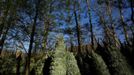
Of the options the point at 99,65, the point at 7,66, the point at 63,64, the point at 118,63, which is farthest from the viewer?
the point at 7,66

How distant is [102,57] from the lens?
8336 mm

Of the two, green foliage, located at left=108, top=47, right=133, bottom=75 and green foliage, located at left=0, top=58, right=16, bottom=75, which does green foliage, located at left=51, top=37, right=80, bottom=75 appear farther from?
green foliage, located at left=0, top=58, right=16, bottom=75

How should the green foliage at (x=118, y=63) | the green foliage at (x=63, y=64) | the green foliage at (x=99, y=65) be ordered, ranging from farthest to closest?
the green foliage at (x=63, y=64) → the green foliage at (x=99, y=65) → the green foliage at (x=118, y=63)

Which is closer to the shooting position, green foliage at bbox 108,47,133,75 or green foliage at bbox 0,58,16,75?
green foliage at bbox 108,47,133,75

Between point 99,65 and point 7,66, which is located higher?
point 7,66

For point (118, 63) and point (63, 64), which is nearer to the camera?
point (118, 63)

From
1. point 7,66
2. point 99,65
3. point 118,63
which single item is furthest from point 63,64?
point 7,66

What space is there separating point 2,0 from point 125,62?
695 inches

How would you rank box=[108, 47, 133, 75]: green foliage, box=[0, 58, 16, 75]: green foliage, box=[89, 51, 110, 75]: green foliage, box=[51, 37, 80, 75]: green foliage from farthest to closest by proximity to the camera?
box=[0, 58, 16, 75]: green foliage
box=[51, 37, 80, 75]: green foliage
box=[89, 51, 110, 75]: green foliage
box=[108, 47, 133, 75]: green foliage

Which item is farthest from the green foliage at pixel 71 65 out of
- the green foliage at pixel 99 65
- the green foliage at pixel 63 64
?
the green foliage at pixel 99 65

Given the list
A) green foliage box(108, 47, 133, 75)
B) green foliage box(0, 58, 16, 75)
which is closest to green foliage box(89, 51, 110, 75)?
green foliage box(108, 47, 133, 75)

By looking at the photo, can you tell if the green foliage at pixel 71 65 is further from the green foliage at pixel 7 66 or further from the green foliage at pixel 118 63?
the green foliage at pixel 7 66

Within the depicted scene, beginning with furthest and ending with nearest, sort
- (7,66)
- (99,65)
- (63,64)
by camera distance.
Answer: (7,66), (63,64), (99,65)

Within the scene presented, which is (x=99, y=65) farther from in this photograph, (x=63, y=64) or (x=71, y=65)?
(x=63, y=64)
